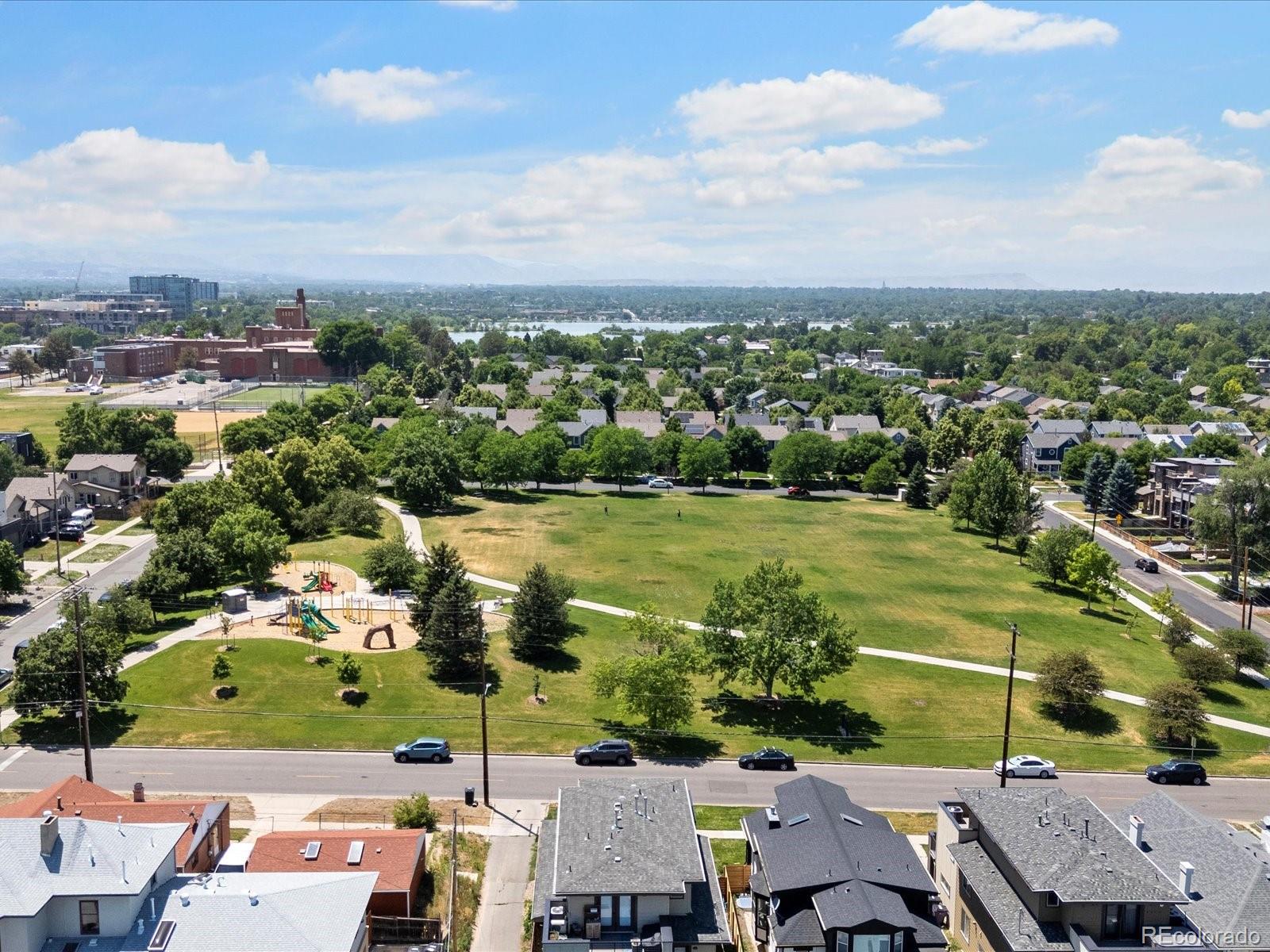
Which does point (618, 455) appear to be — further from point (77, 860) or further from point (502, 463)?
point (77, 860)

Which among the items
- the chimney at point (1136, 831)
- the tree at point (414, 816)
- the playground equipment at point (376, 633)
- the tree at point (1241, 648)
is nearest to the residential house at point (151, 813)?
the tree at point (414, 816)

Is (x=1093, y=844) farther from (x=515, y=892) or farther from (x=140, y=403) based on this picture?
(x=140, y=403)

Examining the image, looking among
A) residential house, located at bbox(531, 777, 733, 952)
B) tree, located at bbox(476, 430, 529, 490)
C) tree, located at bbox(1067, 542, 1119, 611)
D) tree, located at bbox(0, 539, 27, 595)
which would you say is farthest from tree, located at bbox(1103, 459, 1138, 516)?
tree, located at bbox(0, 539, 27, 595)

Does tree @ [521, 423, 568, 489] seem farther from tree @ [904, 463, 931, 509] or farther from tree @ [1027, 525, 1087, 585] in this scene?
tree @ [1027, 525, 1087, 585]

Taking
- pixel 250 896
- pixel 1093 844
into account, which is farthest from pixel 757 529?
pixel 250 896

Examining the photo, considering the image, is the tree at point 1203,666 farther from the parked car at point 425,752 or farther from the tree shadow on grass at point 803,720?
the parked car at point 425,752

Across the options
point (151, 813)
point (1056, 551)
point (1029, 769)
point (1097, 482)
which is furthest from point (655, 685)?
point (1097, 482)
